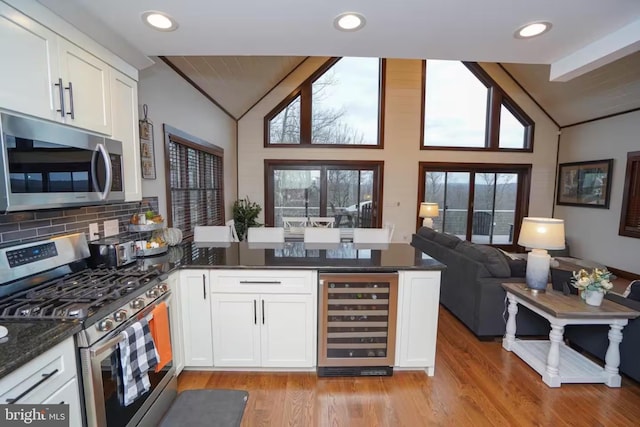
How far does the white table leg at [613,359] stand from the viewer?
2.25 metres

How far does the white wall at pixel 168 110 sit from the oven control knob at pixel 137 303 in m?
1.34

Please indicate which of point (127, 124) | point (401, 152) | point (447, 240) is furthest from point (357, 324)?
point (401, 152)

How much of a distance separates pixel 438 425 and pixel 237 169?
5.51 metres

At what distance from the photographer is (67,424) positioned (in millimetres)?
1210

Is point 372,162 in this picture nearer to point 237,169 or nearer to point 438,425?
point 237,169

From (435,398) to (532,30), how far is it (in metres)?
2.62

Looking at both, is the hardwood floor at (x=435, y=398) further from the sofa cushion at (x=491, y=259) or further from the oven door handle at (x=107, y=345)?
the oven door handle at (x=107, y=345)

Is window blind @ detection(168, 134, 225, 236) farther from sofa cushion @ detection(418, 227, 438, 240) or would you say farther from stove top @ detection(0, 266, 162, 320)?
sofa cushion @ detection(418, 227, 438, 240)

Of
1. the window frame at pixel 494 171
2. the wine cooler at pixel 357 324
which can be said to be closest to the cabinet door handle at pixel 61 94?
the wine cooler at pixel 357 324

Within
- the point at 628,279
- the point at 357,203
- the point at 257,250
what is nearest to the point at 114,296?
the point at 257,250

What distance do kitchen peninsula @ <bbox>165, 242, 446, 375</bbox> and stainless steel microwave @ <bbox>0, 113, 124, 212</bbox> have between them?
79cm

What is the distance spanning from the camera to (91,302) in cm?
141

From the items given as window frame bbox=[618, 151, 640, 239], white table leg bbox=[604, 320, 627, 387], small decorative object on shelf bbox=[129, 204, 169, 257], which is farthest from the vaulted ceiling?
window frame bbox=[618, 151, 640, 239]

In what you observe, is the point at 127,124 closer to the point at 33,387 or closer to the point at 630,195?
the point at 33,387
